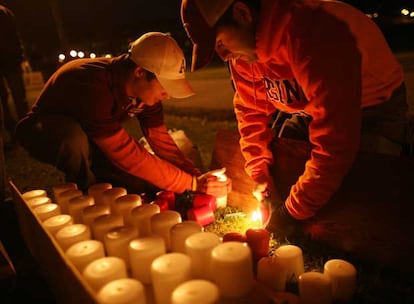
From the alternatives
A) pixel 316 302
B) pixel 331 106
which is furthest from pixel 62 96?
pixel 316 302

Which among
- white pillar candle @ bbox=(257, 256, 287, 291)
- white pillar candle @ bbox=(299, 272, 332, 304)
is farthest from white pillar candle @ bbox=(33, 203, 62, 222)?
white pillar candle @ bbox=(299, 272, 332, 304)

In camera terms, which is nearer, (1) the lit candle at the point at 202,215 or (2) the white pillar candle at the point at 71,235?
(2) the white pillar candle at the point at 71,235

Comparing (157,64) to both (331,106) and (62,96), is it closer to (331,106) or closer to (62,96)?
(62,96)

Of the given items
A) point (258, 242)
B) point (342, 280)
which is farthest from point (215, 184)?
point (342, 280)

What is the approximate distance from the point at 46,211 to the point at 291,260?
1314 mm

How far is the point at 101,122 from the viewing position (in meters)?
2.66

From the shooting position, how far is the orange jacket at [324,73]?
5.64ft

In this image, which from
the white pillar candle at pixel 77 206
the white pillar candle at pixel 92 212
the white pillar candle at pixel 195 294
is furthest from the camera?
the white pillar candle at pixel 77 206

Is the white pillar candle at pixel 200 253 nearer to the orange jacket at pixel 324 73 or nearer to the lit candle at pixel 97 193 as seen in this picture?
the orange jacket at pixel 324 73

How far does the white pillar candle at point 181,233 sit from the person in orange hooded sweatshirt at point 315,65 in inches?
21.4

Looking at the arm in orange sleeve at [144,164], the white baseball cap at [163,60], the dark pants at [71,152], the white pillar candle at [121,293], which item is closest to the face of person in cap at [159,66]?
the white baseball cap at [163,60]

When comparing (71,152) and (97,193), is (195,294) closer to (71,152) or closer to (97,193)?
(97,193)

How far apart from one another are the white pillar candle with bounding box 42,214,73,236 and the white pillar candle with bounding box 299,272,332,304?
1.18 meters

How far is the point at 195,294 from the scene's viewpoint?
4.53ft
